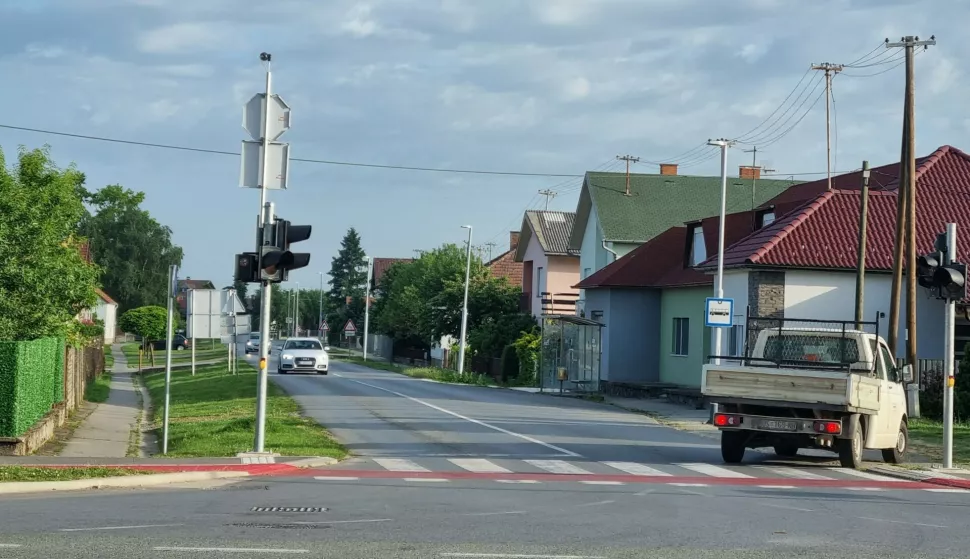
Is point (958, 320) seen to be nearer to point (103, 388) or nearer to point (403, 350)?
point (103, 388)

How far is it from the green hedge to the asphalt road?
487 centimetres

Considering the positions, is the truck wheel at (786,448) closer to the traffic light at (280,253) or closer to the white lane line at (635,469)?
the white lane line at (635,469)

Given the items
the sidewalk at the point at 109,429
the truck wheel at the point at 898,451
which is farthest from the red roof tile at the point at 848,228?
the sidewalk at the point at 109,429

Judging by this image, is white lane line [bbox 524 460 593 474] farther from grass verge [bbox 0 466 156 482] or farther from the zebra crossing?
grass verge [bbox 0 466 156 482]

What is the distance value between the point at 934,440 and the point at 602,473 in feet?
33.7

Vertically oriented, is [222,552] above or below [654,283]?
below

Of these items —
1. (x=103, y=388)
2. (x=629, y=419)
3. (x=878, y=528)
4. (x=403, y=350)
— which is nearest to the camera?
(x=878, y=528)

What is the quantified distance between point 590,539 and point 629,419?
19.7m

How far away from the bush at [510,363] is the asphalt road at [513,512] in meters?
37.6

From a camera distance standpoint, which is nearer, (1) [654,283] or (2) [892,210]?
(2) [892,210]

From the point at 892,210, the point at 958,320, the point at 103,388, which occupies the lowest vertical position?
the point at 103,388

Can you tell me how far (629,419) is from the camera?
29.9m

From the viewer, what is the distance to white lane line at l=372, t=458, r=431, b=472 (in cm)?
1686

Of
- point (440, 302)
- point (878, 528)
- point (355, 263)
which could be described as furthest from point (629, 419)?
point (355, 263)
